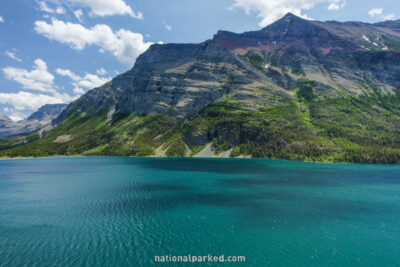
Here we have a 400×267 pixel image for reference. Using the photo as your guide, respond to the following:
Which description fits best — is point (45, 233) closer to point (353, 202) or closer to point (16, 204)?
point (16, 204)

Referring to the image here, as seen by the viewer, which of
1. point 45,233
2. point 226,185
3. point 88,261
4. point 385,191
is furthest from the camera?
point 226,185

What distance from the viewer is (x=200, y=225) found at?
177 feet

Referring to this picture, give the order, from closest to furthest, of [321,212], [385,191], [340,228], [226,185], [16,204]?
1. [340,228]
2. [321,212]
3. [16,204]
4. [385,191]
5. [226,185]

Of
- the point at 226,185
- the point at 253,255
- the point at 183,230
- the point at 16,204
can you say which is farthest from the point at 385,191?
the point at 16,204

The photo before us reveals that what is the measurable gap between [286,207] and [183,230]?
3612 centimetres

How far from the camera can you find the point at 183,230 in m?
50.8

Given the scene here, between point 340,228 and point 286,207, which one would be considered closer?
point 340,228

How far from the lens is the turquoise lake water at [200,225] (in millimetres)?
40000

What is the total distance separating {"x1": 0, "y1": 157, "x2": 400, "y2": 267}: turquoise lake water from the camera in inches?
1575

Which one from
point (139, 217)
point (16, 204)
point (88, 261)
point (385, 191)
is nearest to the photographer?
point (88, 261)

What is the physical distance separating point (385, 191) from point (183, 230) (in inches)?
3708

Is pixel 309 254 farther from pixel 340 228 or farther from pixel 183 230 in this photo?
pixel 183 230

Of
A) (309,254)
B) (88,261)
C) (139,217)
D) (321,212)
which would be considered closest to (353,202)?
(321,212)

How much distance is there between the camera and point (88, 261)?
37.3 m
